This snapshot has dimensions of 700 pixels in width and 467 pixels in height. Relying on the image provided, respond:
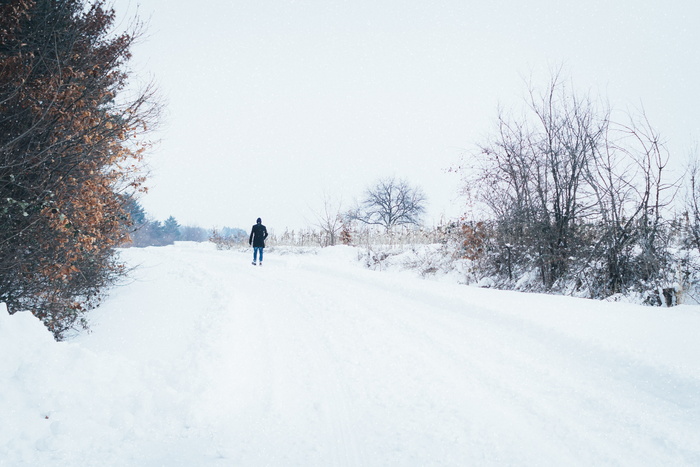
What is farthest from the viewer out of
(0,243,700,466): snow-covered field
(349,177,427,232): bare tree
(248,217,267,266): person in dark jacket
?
(349,177,427,232): bare tree

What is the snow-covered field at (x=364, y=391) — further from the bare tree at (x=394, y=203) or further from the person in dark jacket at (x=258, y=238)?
the bare tree at (x=394, y=203)

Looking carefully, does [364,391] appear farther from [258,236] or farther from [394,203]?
[394,203]

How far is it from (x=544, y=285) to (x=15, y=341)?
33.6 feet

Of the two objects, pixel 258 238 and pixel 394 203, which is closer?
pixel 258 238

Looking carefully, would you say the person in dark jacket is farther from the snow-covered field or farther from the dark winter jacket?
the snow-covered field

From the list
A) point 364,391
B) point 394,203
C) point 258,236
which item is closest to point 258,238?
point 258,236

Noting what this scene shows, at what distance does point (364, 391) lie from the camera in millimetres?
3531

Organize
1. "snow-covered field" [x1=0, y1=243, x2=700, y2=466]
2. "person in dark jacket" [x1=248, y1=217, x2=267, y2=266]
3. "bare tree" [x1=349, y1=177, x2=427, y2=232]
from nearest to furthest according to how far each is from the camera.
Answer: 1. "snow-covered field" [x1=0, y1=243, x2=700, y2=466]
2. "person in dark jacket" [x1=248, y1=217, x2=267, y2=266]
3. "bare tree" [x1=349, y1=177, x2=427, y2=232]

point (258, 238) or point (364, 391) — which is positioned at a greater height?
point (258, 238)

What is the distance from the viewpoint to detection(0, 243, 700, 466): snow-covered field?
8.61 ft

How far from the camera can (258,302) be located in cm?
753

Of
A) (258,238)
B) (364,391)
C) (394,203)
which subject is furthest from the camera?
(394,203)

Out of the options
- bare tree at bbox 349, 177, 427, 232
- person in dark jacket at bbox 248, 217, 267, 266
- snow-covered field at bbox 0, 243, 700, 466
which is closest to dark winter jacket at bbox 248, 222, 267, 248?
person in dark jacket at bbox 248, 217, 267, 266

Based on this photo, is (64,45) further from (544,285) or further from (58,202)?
(544,285)
